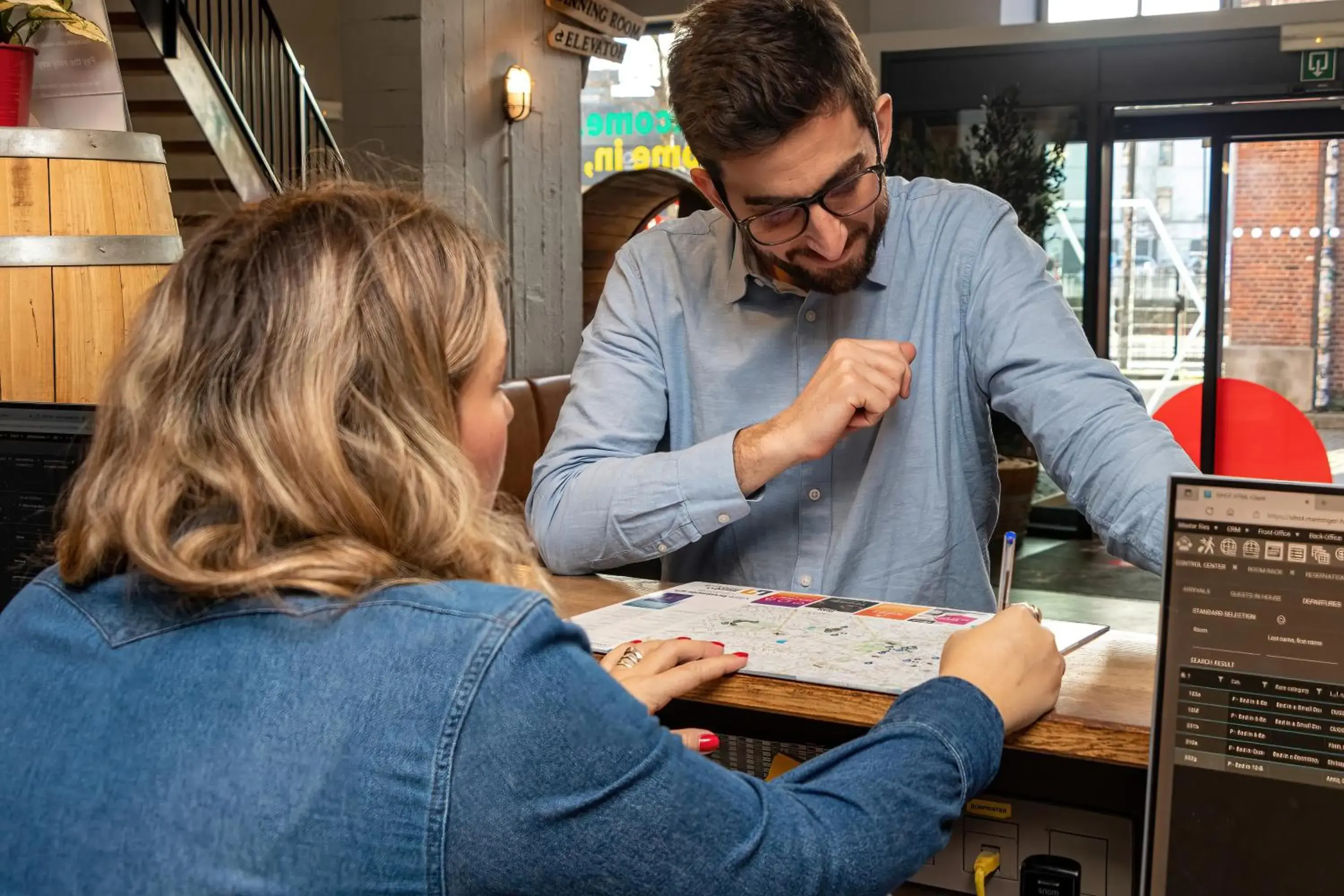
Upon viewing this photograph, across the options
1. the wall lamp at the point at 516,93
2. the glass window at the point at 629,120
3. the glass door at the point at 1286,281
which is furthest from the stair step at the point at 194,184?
the glass door at the point at 1286,281

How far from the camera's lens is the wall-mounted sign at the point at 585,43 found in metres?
6.88

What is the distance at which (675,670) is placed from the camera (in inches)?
46.9

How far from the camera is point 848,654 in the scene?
125cm

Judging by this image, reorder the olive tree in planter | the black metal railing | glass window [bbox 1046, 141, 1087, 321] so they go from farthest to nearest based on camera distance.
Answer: glass window [bbox 1046, 141, 1087, 321] < the olive tree in planter < the black metal railing

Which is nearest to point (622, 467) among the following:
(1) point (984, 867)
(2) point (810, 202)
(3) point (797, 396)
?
(3) point (797, 396)

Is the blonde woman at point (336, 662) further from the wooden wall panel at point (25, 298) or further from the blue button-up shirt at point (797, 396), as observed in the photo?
the wooden wall panel at point (25, 298)

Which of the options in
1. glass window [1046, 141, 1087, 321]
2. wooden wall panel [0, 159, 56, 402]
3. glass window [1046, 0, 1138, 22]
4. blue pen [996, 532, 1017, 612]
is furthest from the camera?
glass window [1046, 0, 1138, 22]

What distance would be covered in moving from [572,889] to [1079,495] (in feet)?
3.09

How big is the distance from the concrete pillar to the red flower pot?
345 centimetres

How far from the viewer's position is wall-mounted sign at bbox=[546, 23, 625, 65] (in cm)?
688

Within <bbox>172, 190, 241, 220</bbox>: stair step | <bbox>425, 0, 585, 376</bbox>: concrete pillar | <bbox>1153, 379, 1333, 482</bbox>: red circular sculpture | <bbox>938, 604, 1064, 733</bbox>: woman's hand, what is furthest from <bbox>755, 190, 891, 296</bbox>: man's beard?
<bbox>1153, 379, 1333, 482</bbox>: red circular sculpture

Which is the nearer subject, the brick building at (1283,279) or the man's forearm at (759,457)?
the man's forearm at (759,457)

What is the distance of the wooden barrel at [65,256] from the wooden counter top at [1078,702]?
1.17 m

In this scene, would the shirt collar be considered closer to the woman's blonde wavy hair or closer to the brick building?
the woman's blonde wavy hair
